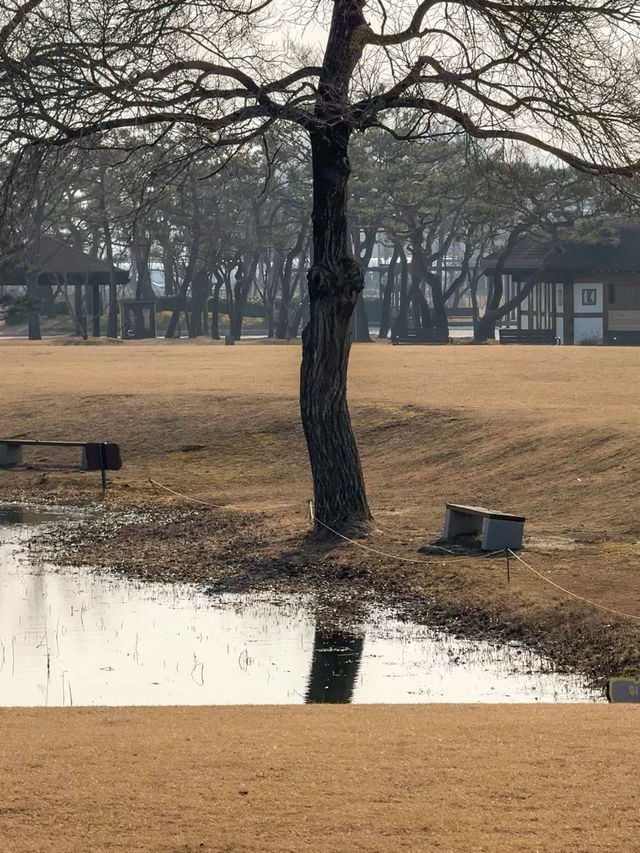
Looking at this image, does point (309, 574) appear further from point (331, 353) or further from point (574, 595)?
point (574, 595)

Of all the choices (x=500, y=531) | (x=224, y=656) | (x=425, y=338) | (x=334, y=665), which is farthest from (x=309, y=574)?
(x=425, y=338)

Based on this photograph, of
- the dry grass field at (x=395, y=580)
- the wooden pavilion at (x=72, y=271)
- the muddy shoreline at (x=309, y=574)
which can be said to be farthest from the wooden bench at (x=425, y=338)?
the muddy shoreline at (x=309, y=574)

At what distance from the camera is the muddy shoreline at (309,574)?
1233 centimetres

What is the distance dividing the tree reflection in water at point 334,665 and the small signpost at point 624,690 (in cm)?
214

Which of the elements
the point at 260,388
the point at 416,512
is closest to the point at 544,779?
the point at 416,512

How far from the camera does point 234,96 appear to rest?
1586cm

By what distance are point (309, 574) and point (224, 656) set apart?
13.0 ft

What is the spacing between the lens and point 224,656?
12.2m

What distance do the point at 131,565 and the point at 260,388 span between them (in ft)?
54.3

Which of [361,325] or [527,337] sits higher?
[361,325]

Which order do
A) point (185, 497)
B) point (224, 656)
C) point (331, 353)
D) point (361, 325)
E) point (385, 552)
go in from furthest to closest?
point (361, 325)
point (185, 497)
point (331, 353)
point (385, 552)
point (224, 656)

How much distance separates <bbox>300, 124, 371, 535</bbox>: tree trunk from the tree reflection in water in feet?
14.3

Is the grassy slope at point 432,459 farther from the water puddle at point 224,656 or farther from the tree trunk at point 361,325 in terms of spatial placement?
the tree trunk at point 361,325

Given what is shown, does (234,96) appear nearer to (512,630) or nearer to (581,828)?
(512,630)
